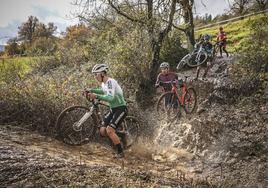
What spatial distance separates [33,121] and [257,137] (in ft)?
22.4

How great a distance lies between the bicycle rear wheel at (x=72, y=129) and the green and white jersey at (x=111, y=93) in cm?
69

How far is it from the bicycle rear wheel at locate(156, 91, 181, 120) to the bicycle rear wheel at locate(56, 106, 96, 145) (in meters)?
3.27

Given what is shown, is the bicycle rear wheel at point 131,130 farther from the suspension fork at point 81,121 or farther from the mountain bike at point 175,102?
the mountain bike at point 175,102

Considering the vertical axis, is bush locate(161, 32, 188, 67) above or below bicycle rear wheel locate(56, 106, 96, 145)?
above

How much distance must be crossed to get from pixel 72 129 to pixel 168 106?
4.01 metres

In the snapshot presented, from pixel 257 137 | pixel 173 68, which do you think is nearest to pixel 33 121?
pixel 257 137

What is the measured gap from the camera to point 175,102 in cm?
1148

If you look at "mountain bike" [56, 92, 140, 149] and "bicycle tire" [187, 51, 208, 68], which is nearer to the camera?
"mountain bike" [56, 92, 140, 149]

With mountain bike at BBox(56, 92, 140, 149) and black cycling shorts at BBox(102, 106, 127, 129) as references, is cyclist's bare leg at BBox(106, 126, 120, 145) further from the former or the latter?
mountain bike at BBox(56, 92, 140, 149)

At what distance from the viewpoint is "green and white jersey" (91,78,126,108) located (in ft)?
26.4

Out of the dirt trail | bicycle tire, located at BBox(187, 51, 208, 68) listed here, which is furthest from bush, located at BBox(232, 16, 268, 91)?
the dirt trail

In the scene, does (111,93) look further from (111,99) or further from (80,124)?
(80,124)

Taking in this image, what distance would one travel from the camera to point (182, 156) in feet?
32.4

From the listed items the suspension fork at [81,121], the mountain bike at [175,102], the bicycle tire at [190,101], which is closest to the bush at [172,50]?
the bicycle tire at [190,101]
